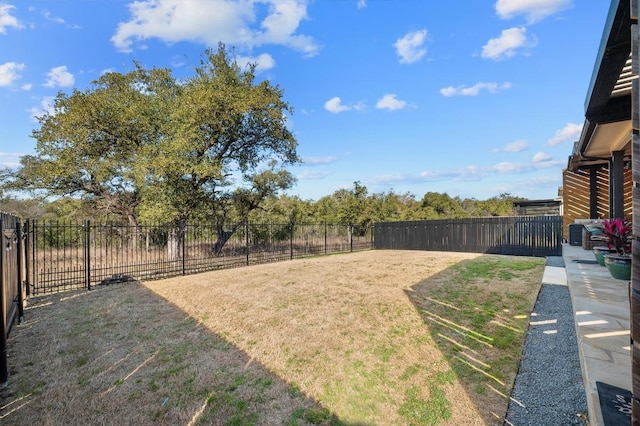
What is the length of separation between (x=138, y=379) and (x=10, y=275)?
250 cm

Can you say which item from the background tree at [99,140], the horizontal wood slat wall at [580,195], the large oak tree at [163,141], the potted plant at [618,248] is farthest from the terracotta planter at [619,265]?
the background tree at [99,140]

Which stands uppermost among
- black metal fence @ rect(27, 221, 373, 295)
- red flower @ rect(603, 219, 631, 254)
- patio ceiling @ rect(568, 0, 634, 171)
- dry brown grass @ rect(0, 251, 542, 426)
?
patio ceiling @ rect(568, 0, 634, 171)

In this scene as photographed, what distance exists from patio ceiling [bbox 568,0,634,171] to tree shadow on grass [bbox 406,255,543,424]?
2.79m

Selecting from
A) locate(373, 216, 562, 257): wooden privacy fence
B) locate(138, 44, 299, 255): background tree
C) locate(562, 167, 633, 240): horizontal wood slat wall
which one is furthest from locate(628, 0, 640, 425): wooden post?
locate(373, 216, 562, 257): wooden privacy fence

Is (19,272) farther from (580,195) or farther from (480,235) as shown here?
(580,195)

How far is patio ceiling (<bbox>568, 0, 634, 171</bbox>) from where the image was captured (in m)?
1.95

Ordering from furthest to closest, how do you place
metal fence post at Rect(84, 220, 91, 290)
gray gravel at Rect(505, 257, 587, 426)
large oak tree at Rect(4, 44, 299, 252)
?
large oak tree at Rect(4, 44, 299, 252) < metal fence post at Rect(84, 220, 91, 290) < gray gravel at Rect(505, 257, 587, 426)

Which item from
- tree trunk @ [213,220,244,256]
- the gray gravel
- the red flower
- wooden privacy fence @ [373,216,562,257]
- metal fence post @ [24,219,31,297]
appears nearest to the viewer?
the gray gravel

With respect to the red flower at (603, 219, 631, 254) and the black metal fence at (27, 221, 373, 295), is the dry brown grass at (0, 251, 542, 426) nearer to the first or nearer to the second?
the black metal fence at (27, 221, 373, 295)

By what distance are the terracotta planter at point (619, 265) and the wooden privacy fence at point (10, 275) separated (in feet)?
23.8

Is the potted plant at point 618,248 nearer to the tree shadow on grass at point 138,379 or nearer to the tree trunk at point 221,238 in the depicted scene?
the tree shadow on grass at point 138,379

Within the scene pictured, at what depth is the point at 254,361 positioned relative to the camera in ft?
11.3

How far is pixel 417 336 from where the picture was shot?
161 inches

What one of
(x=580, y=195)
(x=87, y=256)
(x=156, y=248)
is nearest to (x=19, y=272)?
(x=87, y=256)
